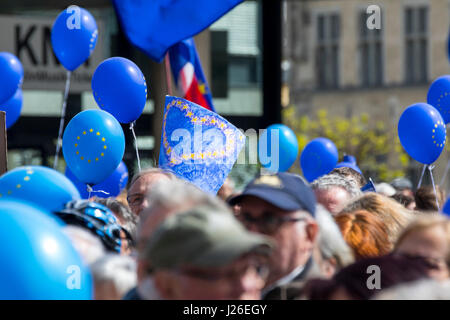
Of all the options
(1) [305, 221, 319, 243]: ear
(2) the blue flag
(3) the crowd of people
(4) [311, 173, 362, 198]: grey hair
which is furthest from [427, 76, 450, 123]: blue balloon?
(1) [305, 221, 319, 243]: ear

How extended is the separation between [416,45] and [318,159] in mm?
21980

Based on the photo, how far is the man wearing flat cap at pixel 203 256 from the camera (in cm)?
205

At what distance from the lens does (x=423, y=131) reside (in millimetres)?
6340

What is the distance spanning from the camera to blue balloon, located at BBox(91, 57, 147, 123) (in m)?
5.84

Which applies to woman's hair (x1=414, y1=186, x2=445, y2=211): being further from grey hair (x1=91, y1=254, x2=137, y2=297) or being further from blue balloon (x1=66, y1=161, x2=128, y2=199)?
grey hair (x1=91, y1=254, x2=137, y2=297)

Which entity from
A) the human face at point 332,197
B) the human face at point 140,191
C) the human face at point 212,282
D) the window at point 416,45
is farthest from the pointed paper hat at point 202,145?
the window at point 416,45

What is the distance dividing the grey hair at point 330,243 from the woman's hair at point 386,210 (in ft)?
1.42

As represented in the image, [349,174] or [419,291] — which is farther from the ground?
[419,291]

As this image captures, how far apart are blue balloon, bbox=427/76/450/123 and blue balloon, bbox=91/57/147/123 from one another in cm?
237

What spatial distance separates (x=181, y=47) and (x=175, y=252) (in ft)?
19.5

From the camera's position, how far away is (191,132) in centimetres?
470

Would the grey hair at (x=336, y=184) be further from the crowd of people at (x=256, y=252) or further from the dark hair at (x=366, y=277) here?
the dark hair at (x=366, y=277)

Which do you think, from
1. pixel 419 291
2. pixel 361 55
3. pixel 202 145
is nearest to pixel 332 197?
pixel 202 145

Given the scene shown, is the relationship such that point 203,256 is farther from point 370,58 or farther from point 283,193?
point 370,58
